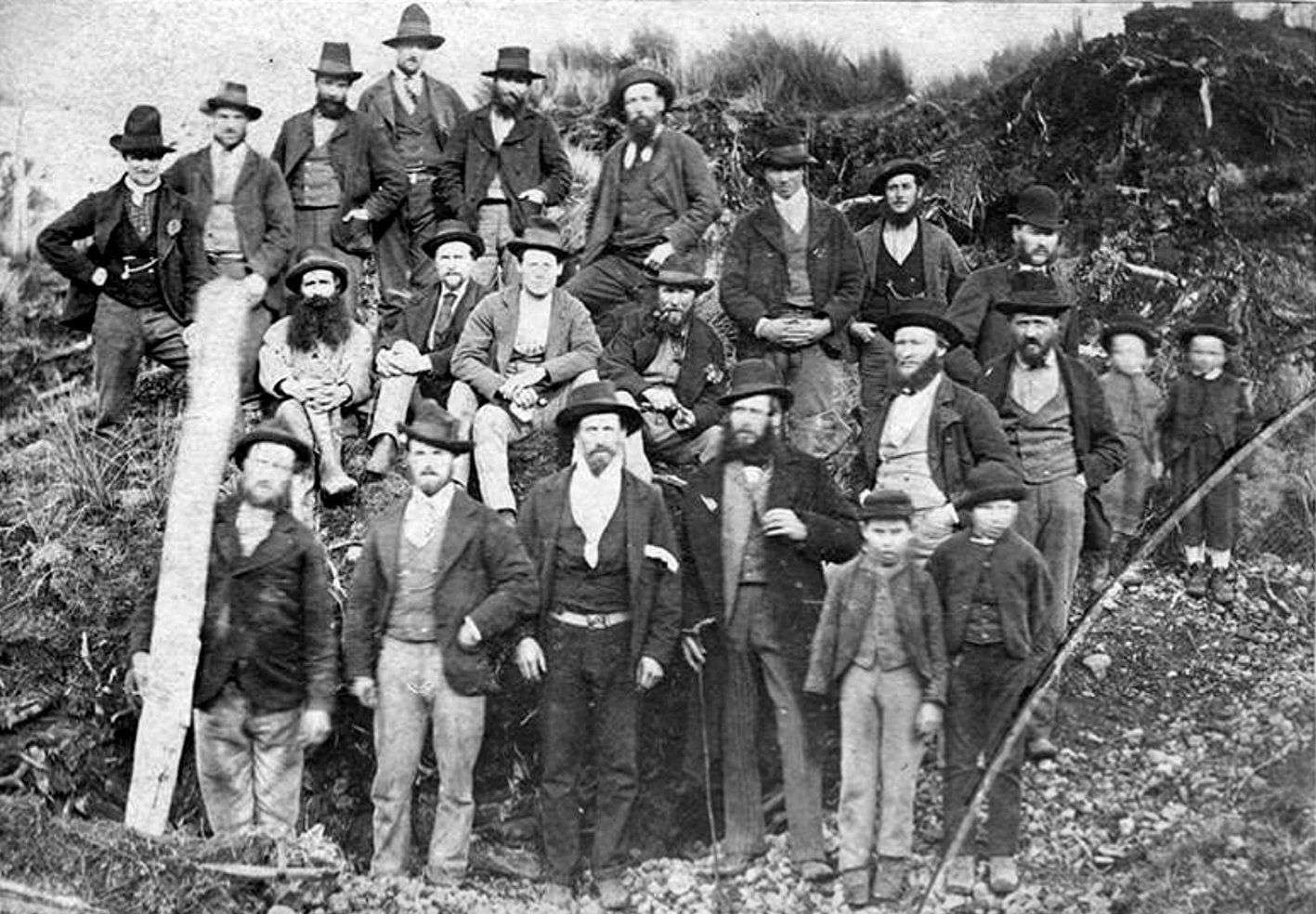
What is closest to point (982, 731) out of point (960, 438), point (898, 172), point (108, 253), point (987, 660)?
point (987, 660)

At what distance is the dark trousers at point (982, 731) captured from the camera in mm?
5789

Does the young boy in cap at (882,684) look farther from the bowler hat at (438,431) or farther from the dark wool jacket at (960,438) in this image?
the bowler hat at (438,431)

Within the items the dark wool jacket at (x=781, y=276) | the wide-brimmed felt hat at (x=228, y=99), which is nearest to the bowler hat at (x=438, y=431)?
the dark wool jacket at (x=781, y=276)

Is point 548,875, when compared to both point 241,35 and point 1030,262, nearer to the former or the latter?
point 1030,262

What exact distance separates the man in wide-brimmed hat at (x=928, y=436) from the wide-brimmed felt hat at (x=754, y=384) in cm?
34

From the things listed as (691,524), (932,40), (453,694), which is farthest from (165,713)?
(932,40)

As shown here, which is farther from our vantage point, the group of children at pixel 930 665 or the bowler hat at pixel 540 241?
the bowler hat at pixel 540 241

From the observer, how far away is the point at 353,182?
7027 mm

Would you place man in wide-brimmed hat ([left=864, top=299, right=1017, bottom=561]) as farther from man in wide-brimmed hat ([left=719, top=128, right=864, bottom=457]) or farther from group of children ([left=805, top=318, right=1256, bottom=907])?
man in wide-brimmed hat ([left=719, top=128, right=864, bottom=457])

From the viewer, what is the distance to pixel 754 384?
6129 mm

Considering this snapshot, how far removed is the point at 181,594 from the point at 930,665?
2.72m

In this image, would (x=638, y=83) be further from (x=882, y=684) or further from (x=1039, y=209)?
(x=882, y=684)

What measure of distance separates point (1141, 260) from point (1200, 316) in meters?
0.38

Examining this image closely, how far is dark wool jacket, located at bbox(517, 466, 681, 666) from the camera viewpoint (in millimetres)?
5867
